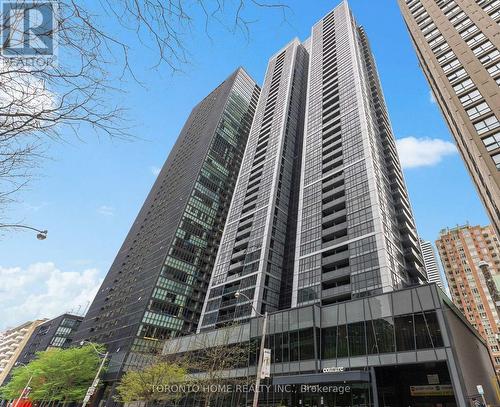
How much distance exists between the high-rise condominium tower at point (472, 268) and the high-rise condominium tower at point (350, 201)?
68317 millimetres

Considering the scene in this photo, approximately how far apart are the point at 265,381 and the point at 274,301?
29.0m

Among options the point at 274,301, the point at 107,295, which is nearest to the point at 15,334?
the point at 107,295

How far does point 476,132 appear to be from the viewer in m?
35.8

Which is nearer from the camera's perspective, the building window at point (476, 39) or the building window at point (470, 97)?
Result: the building window at point (470, 97)

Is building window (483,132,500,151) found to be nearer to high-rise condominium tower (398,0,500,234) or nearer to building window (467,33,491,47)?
high-rise condominium tower (398,0,500,234)

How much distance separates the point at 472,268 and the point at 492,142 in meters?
110

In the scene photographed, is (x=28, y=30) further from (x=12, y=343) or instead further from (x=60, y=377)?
(x=12, y=343)

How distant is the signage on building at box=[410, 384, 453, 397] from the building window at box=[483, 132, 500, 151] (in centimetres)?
2542

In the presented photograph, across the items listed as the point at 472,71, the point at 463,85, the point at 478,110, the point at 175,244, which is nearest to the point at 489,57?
the point at 472,71

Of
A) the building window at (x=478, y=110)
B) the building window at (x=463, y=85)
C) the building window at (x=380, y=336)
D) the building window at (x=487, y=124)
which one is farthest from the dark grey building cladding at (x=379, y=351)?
the building window at (x=463, y=85)

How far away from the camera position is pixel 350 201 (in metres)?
62.3

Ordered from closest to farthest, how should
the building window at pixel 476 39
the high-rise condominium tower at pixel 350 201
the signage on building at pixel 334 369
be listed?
1. the signage on building at pixel 334 369
2. the building window at pixel 476 39
3. the high-rise condominium tower at pixel 350 201

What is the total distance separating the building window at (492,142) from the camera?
33222 mm

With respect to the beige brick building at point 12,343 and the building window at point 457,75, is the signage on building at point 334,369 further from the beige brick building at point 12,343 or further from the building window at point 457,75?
the beige brick building at point 12,343
